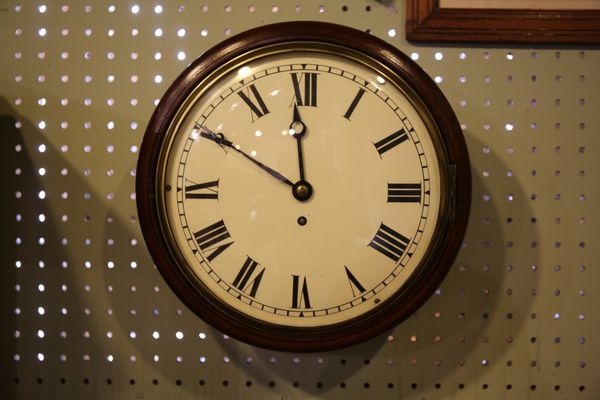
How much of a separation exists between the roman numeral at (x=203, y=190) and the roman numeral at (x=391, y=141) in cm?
31

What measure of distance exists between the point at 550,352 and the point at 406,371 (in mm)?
300

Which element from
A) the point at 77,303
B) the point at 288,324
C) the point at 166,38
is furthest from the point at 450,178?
the point at 77,303

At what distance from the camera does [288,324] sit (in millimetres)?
1255

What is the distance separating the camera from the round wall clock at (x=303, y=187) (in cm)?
A: 125

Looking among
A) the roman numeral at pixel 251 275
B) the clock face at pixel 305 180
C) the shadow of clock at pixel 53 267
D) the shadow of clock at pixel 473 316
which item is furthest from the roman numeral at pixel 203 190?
the shadow of clock at pixel 473 316

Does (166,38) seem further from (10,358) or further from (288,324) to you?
(10,358)

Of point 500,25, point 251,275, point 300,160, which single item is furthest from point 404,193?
→ point 500,25

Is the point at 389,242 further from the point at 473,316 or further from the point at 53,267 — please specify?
the point at 53,267

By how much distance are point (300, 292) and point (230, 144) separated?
0.99 ft

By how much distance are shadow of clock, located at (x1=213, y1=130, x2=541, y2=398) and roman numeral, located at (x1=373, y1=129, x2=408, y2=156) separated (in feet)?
0.74

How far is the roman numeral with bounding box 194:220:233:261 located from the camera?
127 centimetres

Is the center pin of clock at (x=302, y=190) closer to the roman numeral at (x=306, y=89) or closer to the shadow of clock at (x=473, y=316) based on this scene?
the roman numeral at (x=306, y=89)

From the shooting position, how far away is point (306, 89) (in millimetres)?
1262

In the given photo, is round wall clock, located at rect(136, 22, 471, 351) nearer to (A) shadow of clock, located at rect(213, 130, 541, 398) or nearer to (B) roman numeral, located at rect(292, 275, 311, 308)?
(B) roman numeral, located at rect(292, 275, 311, 308)
